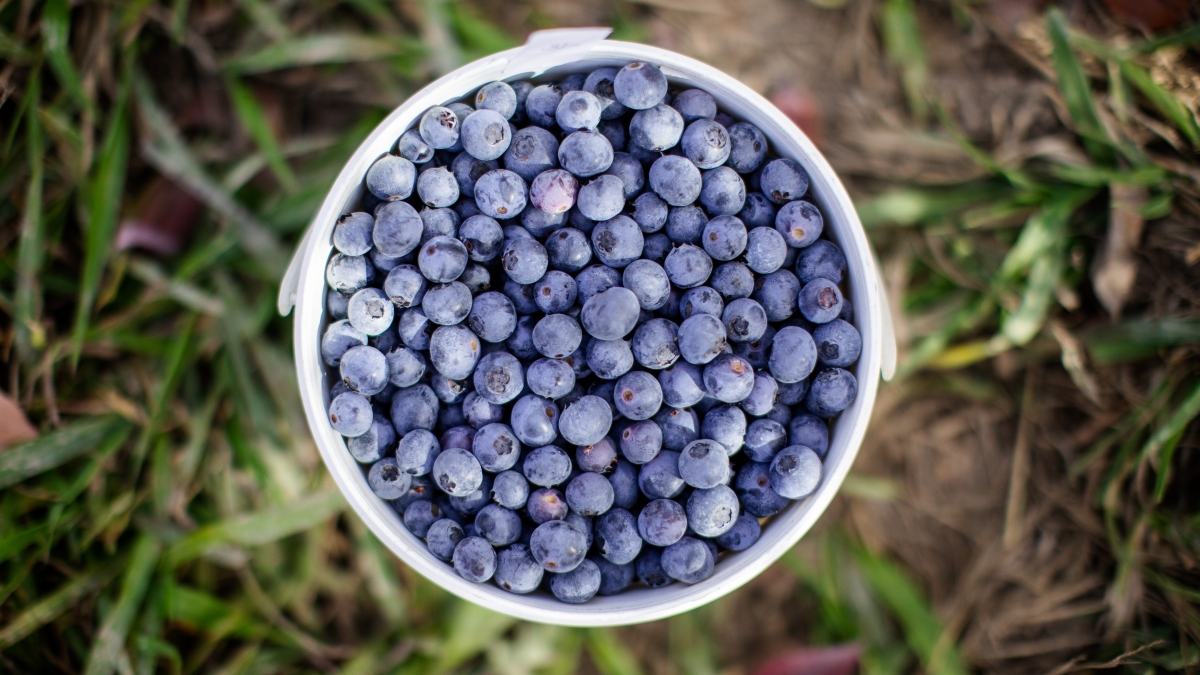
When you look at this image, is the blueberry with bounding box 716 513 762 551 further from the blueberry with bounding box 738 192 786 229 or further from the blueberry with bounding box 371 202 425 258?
the blueberry with bounding box 371 202 425 258

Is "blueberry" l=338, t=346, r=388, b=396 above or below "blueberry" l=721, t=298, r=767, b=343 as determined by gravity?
below

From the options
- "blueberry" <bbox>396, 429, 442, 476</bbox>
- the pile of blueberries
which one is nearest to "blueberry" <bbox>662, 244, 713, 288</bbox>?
the pile of blueberries

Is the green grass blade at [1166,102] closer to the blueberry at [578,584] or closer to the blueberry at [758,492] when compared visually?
the blueberry at [758,492]

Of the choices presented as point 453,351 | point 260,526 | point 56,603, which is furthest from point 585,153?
point 56,603

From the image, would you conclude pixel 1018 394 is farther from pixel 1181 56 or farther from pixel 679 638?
pixel 679 638

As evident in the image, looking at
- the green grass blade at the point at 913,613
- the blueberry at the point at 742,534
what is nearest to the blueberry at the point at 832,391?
the blueberry at the point at 742,534

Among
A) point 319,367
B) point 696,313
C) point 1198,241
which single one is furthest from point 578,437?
point 1198,241
